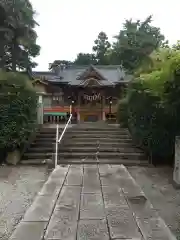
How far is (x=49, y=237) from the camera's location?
261 centimetres

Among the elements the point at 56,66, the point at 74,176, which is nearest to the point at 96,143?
the point at 74,176

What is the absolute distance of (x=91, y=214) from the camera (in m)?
3.23

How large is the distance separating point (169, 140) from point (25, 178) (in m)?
4.20

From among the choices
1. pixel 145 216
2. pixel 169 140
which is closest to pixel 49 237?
pixel 145 216

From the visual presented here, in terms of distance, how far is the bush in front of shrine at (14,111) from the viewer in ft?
29.6

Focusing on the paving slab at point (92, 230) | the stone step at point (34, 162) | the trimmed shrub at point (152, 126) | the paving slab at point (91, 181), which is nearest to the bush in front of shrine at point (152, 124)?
the trimmed shrub at point (152, 126)

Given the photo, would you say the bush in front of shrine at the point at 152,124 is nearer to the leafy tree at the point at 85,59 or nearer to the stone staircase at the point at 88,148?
the stone staircase at the point at 88,148

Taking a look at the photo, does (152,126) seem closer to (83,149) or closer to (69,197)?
(83,149)

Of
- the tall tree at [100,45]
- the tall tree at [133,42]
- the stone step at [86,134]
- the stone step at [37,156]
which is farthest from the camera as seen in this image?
the tall tree at [100,45]

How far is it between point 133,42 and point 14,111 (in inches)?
983

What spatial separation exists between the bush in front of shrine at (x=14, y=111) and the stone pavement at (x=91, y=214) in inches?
175

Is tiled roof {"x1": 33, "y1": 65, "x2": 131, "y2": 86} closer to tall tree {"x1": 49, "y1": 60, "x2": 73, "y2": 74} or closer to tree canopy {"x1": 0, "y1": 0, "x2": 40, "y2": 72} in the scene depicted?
tall tree {"x1": 49, "y1": 60, "x2": 73, "y2": 74}

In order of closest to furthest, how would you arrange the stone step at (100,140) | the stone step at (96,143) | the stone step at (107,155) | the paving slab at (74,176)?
the paving slab at (74,176) < the stone step at (107,155) < the stone step at (96,143) < the stone step at (100,140)

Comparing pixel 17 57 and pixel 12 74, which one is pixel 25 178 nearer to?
pixel 12 74
